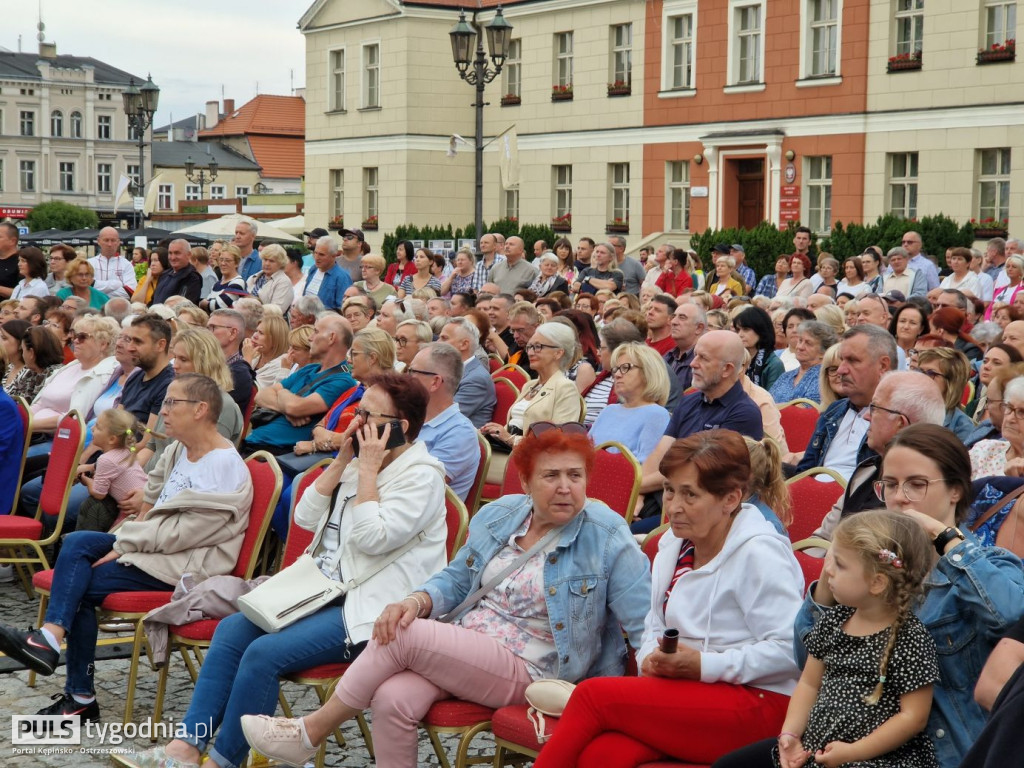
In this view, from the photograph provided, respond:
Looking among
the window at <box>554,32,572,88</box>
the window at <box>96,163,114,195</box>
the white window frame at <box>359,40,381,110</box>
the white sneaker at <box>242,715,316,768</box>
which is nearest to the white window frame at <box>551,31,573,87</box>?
the window at <box>554,32,572,88</box>

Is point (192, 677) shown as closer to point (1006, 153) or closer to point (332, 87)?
point (1006, 153)

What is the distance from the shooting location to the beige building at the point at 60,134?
86562 millimetres

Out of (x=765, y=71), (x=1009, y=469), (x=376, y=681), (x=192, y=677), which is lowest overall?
(x=192, y=677)

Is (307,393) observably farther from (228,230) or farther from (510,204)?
(510,204)

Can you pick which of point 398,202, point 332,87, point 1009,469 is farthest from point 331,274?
point 332,87

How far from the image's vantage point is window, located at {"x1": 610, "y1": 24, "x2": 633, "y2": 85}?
101ft

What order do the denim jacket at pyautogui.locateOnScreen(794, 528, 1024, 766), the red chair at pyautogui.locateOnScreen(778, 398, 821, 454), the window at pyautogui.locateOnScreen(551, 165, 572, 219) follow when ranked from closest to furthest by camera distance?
the denim jacket at pyautogui.locateOnScreen(794, 528, 1024, 766) → the red chair at pyautogui.locateOnScreen(778, 398, 821, 454) → the window at pyautogui.locateOnScreen(551, 165, 572, 219)

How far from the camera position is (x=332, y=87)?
37469 millimetres

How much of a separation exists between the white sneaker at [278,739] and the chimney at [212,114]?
97128 millimetres

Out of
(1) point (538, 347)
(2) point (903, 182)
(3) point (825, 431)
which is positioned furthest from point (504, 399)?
(2) point (903, 182)

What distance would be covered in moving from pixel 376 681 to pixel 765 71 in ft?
83.0

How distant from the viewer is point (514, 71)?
110 ft

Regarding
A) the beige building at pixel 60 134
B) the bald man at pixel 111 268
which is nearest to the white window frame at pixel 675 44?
the bald man at pixel 111 268

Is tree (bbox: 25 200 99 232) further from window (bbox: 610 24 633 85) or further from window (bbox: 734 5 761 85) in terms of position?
window (bbox: 734 5 761 85)
